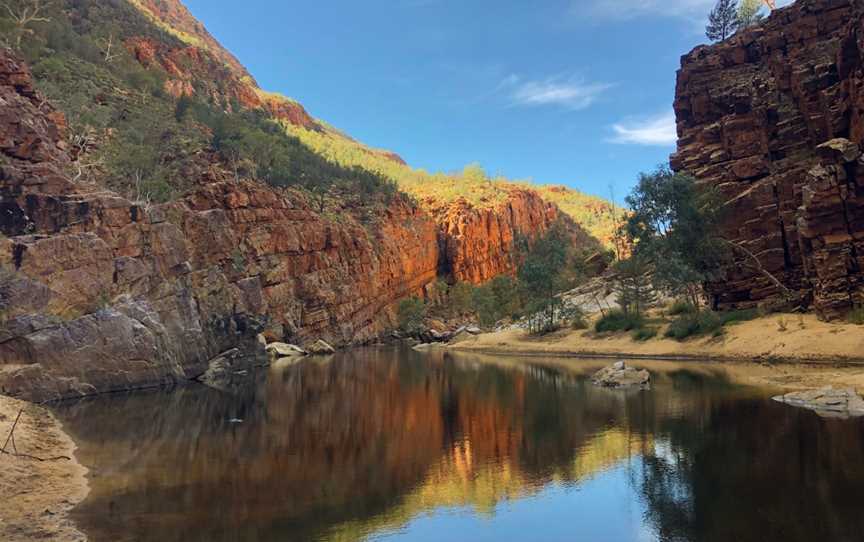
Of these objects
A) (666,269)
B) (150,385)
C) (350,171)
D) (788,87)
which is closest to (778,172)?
(788,87)

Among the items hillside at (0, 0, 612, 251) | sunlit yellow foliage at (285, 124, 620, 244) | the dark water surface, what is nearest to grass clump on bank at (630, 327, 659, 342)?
the dark water surface

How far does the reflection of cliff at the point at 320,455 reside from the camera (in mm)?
12391

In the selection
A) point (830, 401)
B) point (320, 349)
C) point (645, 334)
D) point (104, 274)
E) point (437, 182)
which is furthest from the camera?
point (437, 182)

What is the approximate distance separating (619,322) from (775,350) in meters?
21.4

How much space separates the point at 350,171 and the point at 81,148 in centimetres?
6328

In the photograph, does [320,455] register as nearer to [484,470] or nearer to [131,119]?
[484,470]

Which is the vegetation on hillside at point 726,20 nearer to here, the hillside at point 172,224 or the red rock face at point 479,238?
the hillside at point 172,224

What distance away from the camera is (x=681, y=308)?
5422 centimetres

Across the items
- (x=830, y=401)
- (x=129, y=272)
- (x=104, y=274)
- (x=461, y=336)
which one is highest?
(x=129, y=272)

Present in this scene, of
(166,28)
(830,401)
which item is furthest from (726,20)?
(166,28)

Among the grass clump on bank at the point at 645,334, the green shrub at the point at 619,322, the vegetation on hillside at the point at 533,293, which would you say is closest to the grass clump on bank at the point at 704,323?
the grass clump on bank at the point at 645,334

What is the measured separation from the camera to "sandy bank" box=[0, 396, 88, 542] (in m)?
10.9

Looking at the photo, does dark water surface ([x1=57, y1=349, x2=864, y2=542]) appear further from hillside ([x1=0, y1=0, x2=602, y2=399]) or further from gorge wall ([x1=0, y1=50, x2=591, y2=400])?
hillside ([x1=0, y1=0, x2=602, y2=399])

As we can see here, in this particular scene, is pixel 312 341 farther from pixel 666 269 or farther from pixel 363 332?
pixel 666 269
